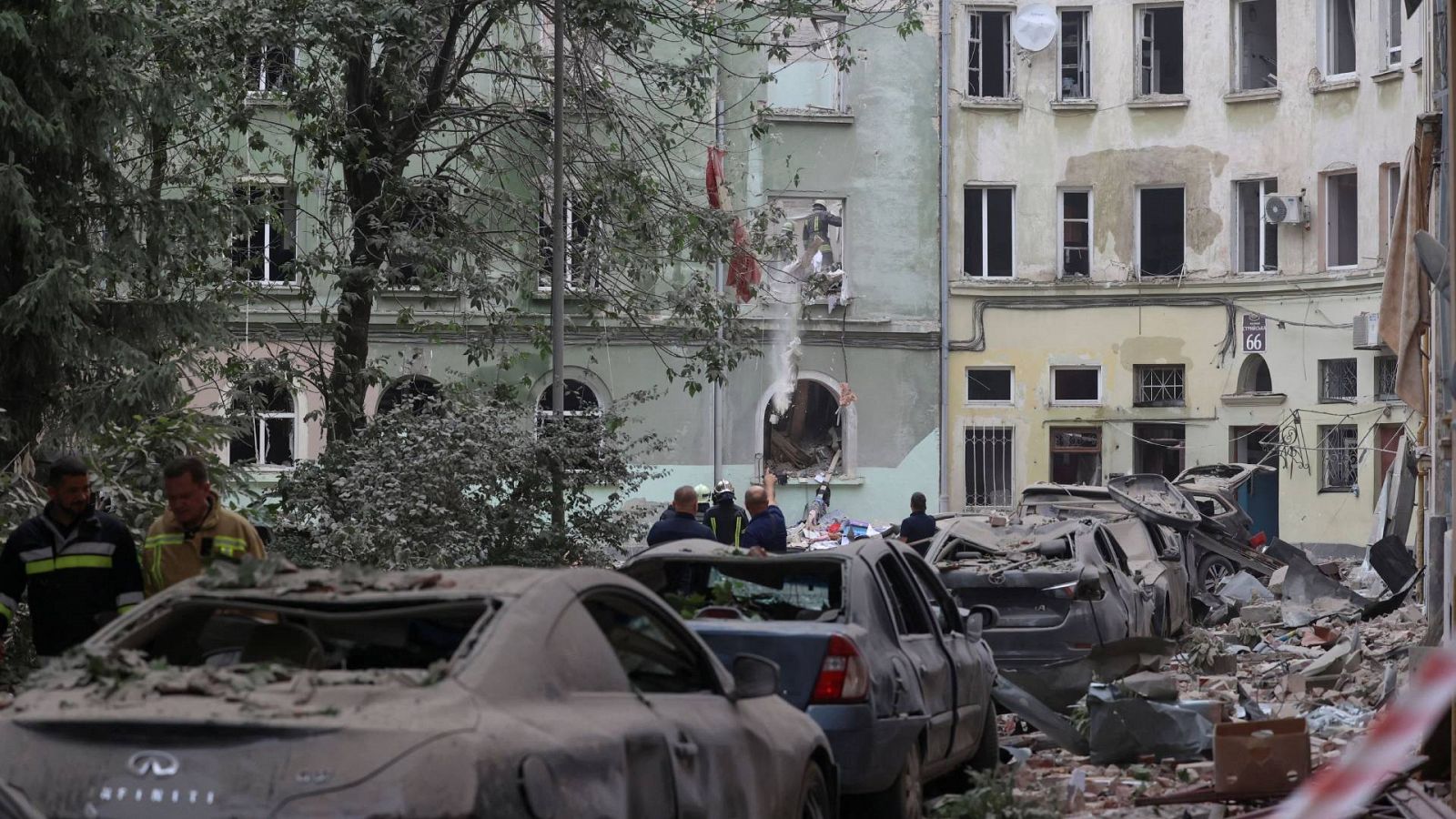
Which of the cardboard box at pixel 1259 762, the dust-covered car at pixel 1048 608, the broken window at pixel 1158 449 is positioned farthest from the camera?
the broken window at pixel 1158 449

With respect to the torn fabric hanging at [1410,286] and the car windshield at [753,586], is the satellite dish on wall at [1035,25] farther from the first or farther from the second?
the car windshield at [753,586]

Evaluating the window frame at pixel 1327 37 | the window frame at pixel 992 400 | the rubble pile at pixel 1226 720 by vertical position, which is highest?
the window frame at pixel 1327 37

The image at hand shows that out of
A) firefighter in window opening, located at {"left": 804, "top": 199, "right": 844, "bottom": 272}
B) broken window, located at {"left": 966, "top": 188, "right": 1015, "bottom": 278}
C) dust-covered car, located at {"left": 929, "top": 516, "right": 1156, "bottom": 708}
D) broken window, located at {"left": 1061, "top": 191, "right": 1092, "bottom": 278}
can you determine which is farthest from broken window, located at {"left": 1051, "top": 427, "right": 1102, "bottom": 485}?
dust-covered car, located at {"left": 929, "top": 516, "right": 1156, "bottom": 708}

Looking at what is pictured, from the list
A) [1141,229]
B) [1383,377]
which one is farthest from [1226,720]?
[1141,229]

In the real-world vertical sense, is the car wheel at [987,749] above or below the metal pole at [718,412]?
below

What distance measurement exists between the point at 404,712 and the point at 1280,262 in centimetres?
3143

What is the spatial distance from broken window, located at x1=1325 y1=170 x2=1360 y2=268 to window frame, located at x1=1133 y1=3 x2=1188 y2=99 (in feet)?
11.6

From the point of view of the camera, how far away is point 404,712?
4438mm

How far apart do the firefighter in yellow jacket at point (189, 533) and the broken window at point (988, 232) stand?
93.1 ft

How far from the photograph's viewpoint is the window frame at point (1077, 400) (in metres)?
34.7

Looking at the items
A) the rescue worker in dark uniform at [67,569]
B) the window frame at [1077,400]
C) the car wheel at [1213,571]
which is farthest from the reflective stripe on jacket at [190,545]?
the window frame at [1077,400]

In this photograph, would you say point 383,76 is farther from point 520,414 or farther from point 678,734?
point 678,734

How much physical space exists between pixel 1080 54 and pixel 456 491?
79.4 feet

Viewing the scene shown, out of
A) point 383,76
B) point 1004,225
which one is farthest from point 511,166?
point 1004,225
